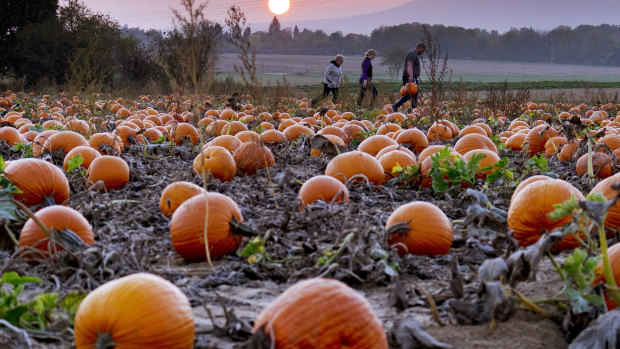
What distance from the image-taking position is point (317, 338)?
5.63ft

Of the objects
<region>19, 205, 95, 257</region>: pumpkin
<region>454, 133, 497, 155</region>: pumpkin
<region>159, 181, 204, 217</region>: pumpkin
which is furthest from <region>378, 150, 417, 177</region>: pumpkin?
<region>19, 205, 95, 257</region>: pumpkin

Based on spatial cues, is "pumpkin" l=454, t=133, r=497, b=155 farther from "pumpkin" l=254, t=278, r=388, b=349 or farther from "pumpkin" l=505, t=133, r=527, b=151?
"pumpkin" l=254, t=278, r=388, b=349

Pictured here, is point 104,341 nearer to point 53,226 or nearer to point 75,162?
point 53,226

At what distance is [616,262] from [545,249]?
0.62 m

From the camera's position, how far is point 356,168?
4656mm

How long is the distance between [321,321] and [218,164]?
330cm

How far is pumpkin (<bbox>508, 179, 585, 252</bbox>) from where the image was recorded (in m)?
2.99

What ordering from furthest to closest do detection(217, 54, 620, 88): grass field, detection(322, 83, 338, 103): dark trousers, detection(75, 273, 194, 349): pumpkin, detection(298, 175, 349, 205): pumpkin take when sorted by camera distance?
detection(217, 54, 620, 88): grass field → detection(322, 83, 338, 103): dark trousers → detection(298, 175, 349, 205): pumpkin → detection(75, 273, 194, 349): pumpkin

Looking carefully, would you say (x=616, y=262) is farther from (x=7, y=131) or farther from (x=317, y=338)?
(x=7, y=131)

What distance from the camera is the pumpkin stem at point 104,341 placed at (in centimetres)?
180

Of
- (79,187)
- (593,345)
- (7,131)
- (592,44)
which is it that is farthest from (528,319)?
(592,44)

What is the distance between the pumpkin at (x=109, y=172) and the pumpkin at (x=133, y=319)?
295 cm

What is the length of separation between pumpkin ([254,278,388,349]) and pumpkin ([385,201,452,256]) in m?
1.25

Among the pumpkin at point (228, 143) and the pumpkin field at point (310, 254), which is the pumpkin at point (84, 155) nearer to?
the pumpkin field at point (310, 254)
